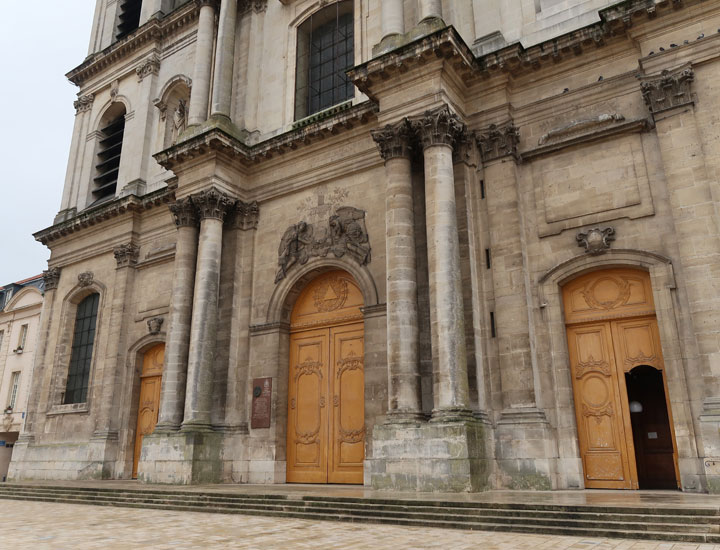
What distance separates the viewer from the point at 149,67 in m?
20.6

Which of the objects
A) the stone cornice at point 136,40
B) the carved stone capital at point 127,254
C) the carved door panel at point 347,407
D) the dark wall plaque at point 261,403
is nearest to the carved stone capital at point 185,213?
the carved stone capital at point 127,254

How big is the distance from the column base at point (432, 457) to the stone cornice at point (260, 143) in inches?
288

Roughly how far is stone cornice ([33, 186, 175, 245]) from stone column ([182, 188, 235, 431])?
8.85ft

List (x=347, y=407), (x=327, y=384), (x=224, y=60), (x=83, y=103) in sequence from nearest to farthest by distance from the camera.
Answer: (x=347, y=407)
(x=327, y=384)
(x=224, y=60)
(x=83, y=103)

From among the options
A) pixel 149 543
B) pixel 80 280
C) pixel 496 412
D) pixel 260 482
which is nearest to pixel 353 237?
pixel 496 412

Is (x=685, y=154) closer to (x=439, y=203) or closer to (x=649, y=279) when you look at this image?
(x=649, y=279)

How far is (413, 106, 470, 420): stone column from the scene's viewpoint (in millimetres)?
10266

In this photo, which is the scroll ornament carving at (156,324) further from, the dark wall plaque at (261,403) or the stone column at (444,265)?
the stone column at (444,265)

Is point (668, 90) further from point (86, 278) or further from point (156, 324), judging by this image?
point (86, 278)

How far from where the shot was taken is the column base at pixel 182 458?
13070 millimetres

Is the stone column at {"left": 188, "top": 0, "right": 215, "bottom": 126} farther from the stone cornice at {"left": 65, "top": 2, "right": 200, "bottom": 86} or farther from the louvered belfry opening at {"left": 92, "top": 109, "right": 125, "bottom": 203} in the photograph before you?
the louvered belfry opening at {"left": 92, "top": 109, "right": 125, "bottom": 203}

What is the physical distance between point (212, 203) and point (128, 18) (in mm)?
12666

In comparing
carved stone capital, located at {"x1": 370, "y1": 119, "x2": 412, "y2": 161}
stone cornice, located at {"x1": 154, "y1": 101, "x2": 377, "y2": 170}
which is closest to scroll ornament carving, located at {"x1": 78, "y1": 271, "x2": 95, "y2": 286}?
stone cornice, located at {"x1": 154, "y1": 101, "x2": 377, "y2": 170}

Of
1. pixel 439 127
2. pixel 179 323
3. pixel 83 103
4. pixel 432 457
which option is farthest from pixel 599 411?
pixel 83 103
